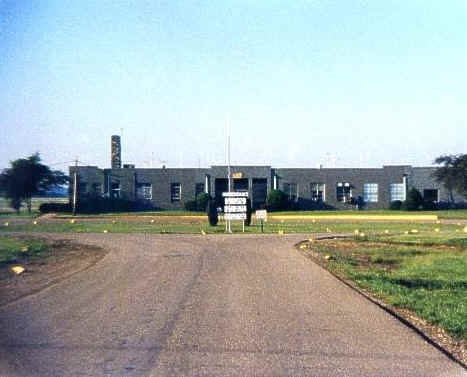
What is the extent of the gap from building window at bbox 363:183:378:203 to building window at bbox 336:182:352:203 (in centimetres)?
179

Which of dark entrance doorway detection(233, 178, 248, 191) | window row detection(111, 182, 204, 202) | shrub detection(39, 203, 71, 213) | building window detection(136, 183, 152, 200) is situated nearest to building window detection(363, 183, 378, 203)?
dark entrance doorway detection(233, 178, 248, 191)

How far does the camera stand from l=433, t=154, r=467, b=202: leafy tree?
50.7 metres

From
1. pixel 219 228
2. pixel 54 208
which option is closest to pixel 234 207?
pixel 219 228

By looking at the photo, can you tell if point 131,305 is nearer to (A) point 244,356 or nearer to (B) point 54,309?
(B) point 54,309

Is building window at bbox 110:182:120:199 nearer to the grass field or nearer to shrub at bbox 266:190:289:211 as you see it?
shrub at bbox 266:190:289:211

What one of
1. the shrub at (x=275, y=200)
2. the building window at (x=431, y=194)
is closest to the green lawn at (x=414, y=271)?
the shrub at (x=275, y=200)

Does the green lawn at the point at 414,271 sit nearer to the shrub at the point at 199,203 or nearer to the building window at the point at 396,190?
the shrub at the point at 199,203

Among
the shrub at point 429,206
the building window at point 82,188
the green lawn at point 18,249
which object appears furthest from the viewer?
the building window at point 82,188

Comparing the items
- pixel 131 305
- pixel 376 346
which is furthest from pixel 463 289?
pixel 131 305

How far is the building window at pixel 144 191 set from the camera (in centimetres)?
7369

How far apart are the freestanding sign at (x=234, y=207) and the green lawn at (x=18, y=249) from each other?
12.7 m

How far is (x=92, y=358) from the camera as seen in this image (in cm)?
727

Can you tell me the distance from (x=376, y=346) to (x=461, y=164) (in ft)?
154

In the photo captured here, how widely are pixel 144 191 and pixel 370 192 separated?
88.6 feet
